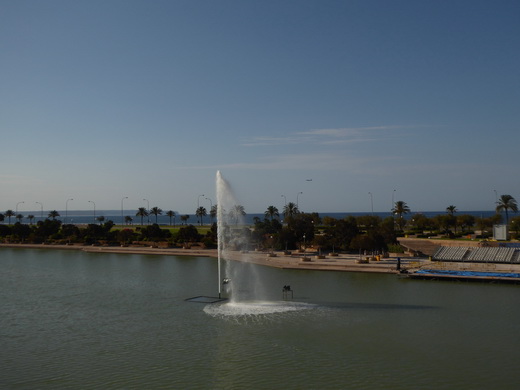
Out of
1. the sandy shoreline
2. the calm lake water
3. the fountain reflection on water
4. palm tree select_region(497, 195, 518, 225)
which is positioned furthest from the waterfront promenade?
palm tree select_region(497, 195, 518, 225)

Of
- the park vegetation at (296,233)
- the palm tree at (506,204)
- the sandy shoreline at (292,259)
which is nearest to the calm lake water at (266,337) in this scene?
the sandy shoreline at (292,259)

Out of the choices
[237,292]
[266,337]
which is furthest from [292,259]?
[266,337]

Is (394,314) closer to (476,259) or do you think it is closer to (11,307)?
(476,259)

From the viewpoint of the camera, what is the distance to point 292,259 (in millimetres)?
66250

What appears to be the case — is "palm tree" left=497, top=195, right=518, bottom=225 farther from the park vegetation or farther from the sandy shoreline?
the sandy shoreline

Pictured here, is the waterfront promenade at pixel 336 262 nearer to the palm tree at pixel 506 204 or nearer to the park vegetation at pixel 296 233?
the park vegetation at pixel 296 233

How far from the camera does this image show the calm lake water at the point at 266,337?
900 inches

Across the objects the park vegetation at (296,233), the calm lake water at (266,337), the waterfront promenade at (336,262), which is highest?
the park vegetation at (296,233)

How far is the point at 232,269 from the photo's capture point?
61500 millimetres

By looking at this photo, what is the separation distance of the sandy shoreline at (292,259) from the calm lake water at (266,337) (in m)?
8.38

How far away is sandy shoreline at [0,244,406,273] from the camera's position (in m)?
57.7

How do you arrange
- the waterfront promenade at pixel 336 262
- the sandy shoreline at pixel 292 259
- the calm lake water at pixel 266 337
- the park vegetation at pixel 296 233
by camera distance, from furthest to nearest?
1. the park vegetation at pixel 296 233
2. the sandy shoreline at pixel 292 259
3. the waterfront promenade at pixel 336 262
4. the calm lake water at pixel 266 337

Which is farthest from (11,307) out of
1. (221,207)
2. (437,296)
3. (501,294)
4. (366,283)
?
(501,294)

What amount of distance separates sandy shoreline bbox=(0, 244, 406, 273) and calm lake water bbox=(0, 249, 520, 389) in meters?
8.38
